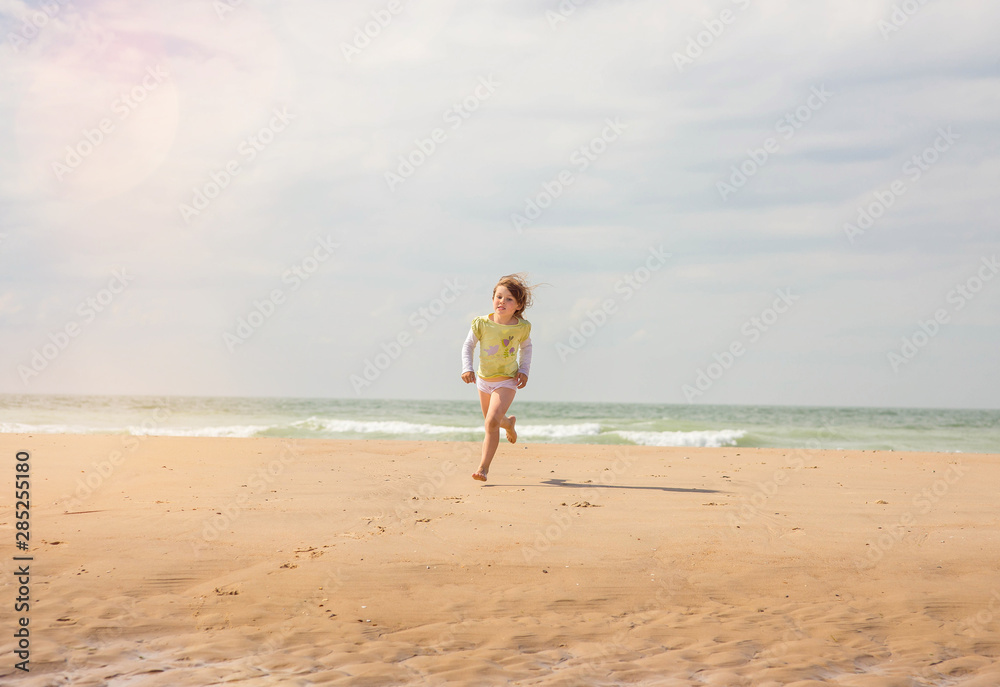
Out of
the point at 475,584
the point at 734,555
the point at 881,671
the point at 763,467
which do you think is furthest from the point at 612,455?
the point at 881,671

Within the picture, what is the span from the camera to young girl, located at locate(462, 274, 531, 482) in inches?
280

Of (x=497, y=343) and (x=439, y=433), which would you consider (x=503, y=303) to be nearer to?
(x=497, y=343)

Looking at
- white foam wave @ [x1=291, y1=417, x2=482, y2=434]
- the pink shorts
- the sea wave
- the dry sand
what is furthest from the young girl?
white foam wave @ [x1=291, y1=417, x2=482, y2=434]

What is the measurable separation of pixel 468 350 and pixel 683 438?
564 inches

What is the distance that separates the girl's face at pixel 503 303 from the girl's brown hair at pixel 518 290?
4 centimetres

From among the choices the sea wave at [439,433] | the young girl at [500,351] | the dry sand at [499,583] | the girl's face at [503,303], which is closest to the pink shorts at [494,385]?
the young girl at [500,351]

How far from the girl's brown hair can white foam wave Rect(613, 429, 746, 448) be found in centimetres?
1291

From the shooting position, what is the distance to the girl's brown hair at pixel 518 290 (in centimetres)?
717

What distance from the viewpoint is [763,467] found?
8602 mm

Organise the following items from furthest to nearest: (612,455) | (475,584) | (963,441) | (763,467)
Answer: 1. (963,441)
2. (612,455)
3. (763,467)
4. (475,584)

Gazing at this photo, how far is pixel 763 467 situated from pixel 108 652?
24.2ft

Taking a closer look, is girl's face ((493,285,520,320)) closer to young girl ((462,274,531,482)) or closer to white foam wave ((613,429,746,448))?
young girl ((462,274,531,482))

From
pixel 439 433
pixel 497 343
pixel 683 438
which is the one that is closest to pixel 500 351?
pixel 497 343

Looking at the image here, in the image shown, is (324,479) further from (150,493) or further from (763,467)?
(763,467)
